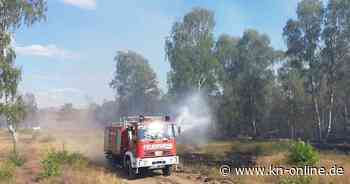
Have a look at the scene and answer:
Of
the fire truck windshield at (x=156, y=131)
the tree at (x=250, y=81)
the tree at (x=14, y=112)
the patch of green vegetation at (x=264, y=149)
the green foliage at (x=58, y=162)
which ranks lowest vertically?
the patch of green vegetation at (x=264, y=149)

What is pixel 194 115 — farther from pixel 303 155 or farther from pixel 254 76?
pixel 303 155

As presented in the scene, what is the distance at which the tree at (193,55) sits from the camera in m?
48.0

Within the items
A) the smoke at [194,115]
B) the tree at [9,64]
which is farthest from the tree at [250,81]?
the tree at [9,64]

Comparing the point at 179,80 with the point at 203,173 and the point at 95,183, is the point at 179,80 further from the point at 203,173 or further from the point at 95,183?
the point at 95,183

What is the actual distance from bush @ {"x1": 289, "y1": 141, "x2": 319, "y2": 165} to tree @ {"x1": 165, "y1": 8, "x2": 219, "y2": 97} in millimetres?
30061

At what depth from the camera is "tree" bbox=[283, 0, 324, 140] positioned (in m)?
44.7

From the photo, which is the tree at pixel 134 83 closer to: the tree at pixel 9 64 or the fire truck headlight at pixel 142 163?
the tree at pixel 9 64

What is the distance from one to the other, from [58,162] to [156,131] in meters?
5.79

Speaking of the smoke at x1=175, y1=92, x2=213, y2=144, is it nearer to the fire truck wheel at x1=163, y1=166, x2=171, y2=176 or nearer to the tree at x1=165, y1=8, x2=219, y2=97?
the tree at x1=165, y1=8, x2=219, y2=97

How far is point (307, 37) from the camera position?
45188 mm

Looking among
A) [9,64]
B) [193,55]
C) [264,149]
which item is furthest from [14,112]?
[193,55]

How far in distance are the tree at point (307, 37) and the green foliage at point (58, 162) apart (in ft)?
107

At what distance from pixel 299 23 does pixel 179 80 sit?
56.3ft

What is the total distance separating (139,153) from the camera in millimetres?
18375
